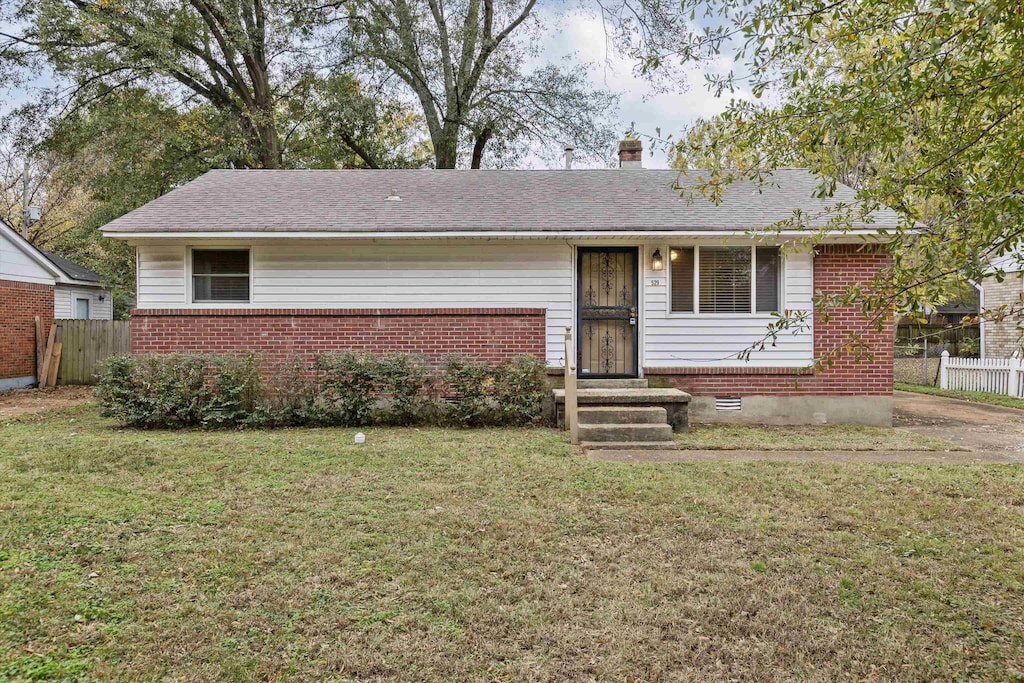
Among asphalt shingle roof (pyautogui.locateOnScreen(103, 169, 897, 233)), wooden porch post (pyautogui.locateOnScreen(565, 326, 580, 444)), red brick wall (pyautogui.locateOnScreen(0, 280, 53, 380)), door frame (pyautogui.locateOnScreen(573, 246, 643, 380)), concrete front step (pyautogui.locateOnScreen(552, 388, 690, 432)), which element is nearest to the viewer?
wooden porch post (pyautogui.locateOnScreen(565, 326, 580, 444))

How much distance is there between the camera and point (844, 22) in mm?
3615

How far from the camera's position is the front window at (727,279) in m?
9.30

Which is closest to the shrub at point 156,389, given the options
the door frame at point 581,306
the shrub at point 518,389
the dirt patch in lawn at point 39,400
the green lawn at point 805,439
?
the dirt patch in lawn at point 39,400

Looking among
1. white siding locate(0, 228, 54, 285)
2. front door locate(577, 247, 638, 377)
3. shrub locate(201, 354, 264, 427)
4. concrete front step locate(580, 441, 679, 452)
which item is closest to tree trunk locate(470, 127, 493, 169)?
front door locate(577, 247, 638, 377)

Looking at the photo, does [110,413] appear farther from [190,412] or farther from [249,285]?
[249,285]

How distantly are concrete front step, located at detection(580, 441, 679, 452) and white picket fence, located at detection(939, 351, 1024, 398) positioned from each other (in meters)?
9.49

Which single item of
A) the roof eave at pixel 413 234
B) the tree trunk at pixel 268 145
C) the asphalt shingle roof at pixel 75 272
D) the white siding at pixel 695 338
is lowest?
the white siding at pixel 695 338

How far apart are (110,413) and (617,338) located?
24.4ft

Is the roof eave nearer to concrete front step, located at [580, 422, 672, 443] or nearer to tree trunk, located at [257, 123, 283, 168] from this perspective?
concrete front step, located at [580, 422, 672, 443]

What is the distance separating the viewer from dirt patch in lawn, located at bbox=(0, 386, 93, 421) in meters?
10.5

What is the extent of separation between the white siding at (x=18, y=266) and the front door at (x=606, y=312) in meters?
13.9

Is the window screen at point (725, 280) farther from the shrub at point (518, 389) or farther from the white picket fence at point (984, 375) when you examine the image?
the white picket fence at point (984, 375)

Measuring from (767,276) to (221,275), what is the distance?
8.58 m

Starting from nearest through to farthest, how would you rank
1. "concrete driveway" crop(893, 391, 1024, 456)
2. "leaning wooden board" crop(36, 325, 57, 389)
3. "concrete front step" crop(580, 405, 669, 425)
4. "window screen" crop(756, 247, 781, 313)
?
"concrete driveway" crop(893, 391, 1024, 456), "concrete front step" crop(580, 405, 669, 425), "window screen" crop(756, 247, 781, 313), "leaning wooden board" crop(36, 325, 57, 389)
